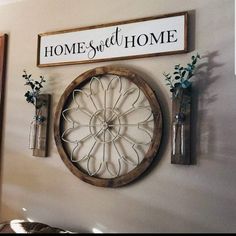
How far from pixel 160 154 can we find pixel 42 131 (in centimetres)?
92

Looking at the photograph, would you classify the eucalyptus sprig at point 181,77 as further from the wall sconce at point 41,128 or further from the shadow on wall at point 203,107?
the wall sconce at point 41,128

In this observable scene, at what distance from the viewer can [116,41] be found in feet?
6.66

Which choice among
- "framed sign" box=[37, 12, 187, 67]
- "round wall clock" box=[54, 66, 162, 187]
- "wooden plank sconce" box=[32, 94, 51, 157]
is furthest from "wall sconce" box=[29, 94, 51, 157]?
"framed sign" box=[37, 12, 187, 67]

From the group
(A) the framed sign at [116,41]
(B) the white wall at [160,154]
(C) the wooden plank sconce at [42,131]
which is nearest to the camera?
(B) the white wall at [160,154]

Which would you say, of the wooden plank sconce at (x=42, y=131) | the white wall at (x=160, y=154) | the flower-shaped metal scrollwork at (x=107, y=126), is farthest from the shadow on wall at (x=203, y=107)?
the wooden plank sconce at (x=42, y=131)

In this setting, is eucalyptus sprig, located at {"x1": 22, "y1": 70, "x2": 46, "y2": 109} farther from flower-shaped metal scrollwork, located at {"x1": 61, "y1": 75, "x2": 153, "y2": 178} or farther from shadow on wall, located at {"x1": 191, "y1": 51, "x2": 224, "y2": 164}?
shadow on wall, located at {"x1": 191, "y1": 51, "x2": 224, "y2": 164}

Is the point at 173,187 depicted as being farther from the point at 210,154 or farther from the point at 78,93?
the point at 78,93

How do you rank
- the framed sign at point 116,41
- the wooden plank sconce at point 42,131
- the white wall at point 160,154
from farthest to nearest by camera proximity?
the wooden plank sconce at point 42,131 < the framed sign at point 116,41 < the white wall at point 160,154

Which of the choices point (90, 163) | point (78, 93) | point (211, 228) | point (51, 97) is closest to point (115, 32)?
point (78, 93)

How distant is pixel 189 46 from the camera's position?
182cm

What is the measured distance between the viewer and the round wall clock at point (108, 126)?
6.18 ft

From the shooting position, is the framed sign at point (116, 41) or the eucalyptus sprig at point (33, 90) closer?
the framed sign at point (116, 41)

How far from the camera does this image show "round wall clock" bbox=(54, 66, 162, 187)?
1.88m

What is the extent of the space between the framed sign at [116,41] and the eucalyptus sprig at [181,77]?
0.34ft
